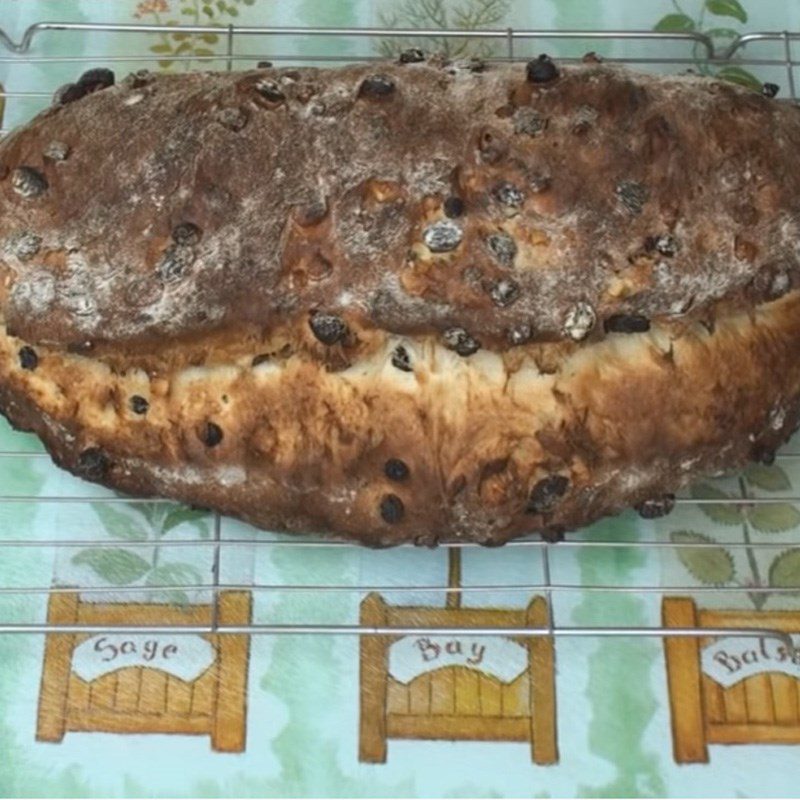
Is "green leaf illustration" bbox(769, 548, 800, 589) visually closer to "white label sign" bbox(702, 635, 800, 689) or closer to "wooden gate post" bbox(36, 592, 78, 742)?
"white label sign" bbox(702, 635, 800, 689)

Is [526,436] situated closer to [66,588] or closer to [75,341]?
[75,341]

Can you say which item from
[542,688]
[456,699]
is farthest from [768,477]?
[456,699]

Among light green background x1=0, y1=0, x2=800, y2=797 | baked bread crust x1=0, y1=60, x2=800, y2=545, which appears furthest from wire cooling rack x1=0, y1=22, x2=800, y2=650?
baked bread crust x1=0, y1=60, x2=800, y2=545

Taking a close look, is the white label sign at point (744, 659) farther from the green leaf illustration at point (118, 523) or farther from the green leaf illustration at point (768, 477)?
the green leaf illustration at point (118, 523)

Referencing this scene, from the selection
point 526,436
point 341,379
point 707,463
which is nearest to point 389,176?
point 341,379

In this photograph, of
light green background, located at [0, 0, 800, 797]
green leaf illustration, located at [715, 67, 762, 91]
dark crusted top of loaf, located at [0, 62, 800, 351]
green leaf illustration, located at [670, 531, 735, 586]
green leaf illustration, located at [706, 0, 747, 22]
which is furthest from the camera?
green leaf illustration, located at [706, 0, 747, 22]

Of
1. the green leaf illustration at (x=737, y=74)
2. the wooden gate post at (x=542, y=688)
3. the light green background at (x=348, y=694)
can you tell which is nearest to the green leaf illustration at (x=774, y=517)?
the light green background at (x=348, y=694)
